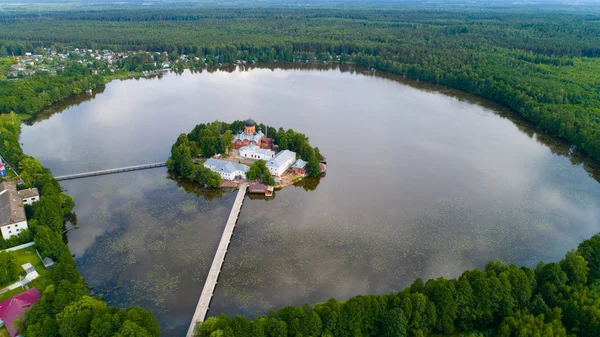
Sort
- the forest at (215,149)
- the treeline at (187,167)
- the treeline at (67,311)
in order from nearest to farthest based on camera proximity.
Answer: the treeline at (67,311), the treeline at (187,167), the forest at (215,149)

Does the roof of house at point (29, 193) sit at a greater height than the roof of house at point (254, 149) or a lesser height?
greater

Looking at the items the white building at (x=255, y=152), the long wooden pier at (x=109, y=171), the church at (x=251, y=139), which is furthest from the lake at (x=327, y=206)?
the church at (x=251, y=139)

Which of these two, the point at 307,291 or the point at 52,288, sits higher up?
the point at 52,288

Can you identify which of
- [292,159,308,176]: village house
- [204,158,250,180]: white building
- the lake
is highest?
[204,158,250,180]: white building

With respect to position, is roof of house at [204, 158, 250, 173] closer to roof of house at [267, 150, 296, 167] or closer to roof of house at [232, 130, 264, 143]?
roof of house at [267, 150, 296, 167]

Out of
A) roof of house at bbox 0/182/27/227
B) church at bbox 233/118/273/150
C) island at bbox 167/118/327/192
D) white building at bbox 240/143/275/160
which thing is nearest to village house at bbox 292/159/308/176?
island at bbox 167/118/327/192

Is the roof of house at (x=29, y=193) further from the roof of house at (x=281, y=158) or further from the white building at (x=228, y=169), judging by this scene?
the roof of house at (x=281, y=158)

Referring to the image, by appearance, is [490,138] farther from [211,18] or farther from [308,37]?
[211,18]

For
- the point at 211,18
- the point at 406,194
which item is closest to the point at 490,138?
the point at 406,194
